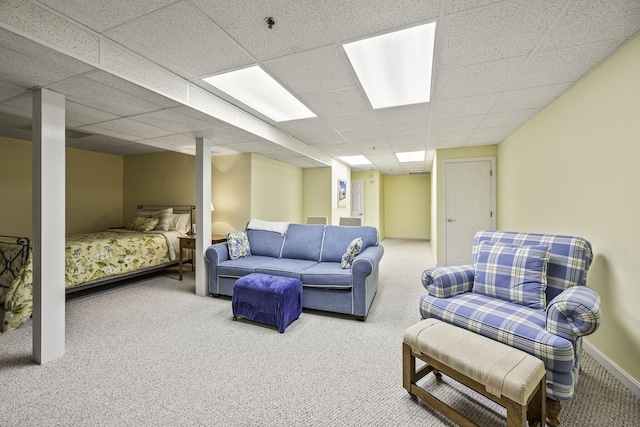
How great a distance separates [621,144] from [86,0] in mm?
3664

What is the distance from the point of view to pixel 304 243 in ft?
12.8

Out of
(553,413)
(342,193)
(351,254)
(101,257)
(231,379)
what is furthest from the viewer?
(342,193)

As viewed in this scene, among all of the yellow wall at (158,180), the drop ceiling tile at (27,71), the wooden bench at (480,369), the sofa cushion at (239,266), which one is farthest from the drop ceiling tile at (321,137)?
the wooden bench at (480,369)

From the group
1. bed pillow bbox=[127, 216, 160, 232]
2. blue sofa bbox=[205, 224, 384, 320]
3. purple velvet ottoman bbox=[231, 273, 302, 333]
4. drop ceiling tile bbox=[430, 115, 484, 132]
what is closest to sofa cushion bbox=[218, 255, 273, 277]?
blue sofa bbox=[205, 224, 384, 320]

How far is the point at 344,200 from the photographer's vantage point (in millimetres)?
7742

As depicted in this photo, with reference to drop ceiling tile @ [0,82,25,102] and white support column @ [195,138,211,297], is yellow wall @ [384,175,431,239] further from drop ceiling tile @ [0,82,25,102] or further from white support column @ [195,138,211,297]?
drop ceiling tile @ [0,82,25,102]

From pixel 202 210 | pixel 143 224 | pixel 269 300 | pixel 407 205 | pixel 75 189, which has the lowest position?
pixel 269 300

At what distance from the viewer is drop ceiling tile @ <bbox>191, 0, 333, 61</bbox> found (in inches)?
64.2

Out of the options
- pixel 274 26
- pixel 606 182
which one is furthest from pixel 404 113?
pixel 274 26

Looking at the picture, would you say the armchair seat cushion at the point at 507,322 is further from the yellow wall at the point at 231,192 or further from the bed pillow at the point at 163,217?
the bed pillow at the point at 163,217

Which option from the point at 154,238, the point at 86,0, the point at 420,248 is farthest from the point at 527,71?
the point at 420,248

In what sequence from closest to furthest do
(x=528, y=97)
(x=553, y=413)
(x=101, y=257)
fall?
(x=553, y=413) → (x=528, y=97) → (x=101, y=257)

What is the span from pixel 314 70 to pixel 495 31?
1.36 m

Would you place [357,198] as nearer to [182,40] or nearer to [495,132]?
[495,132]
